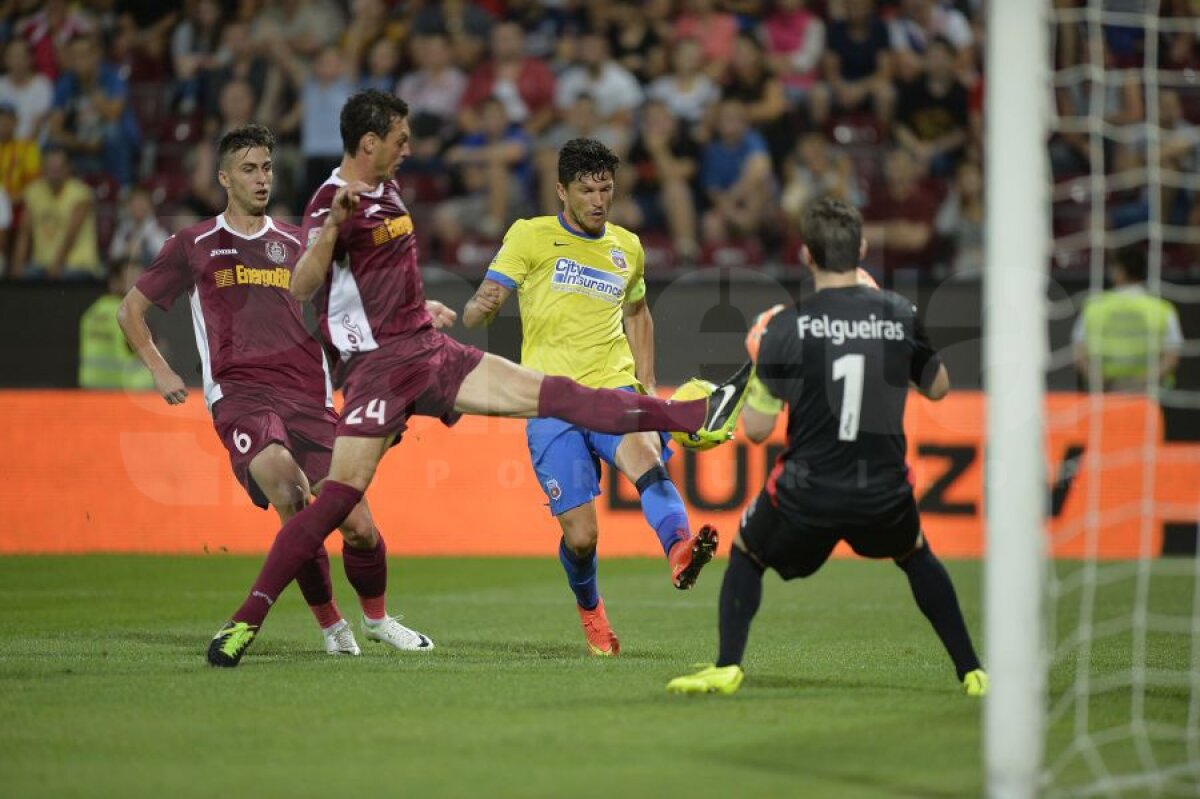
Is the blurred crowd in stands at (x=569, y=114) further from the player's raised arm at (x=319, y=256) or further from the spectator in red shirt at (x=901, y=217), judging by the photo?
the player's raised arm at (x=319, y=256)

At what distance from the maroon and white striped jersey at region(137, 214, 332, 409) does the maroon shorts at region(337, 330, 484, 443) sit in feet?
3.49

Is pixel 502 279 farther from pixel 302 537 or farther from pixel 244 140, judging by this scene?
pixel 302 537

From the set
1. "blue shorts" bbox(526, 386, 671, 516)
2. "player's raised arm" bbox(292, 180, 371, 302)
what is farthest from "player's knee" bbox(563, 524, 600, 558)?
"player's raised arm" bbox(292, 180, 371, 302)

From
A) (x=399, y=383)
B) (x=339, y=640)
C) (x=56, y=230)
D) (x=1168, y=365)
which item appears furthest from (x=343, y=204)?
(x=56, y=230)

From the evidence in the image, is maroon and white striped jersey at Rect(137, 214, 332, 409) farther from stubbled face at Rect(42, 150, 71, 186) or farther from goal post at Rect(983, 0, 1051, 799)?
stubbled face at Rect(42, 150, 71, 186)

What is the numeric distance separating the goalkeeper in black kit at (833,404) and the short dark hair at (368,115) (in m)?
1.98

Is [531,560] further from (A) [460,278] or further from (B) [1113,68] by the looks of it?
(B) [1113,68]

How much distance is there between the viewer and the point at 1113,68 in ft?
49.9

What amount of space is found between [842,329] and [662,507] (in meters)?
2.02

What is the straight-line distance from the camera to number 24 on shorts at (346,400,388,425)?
23.0ft

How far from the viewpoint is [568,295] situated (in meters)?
8.33

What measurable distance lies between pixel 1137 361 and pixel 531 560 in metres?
5.13

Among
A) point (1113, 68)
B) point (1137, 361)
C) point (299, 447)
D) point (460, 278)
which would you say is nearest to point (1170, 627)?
point (1137, 361)

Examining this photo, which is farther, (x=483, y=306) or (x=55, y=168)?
(x=55, y=168)
